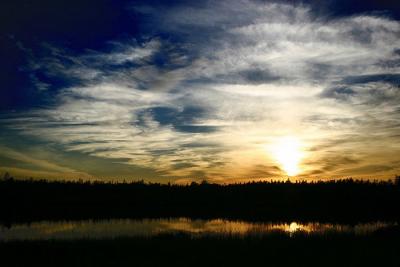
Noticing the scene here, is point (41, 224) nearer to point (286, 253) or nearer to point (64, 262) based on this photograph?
point (64, 262)

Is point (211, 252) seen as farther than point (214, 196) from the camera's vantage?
No

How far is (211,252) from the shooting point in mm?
29562

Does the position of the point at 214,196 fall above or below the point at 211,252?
above

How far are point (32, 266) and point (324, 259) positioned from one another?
18691 mm

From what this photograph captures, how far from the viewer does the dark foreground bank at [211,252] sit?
2591cm

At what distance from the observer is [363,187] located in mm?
162000

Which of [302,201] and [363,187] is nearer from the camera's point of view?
[302,201]

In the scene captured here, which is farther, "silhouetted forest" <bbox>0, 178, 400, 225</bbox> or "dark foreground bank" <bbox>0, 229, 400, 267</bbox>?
"silhouetted forest" <bbox>0, 178, 400, 225</bbox>

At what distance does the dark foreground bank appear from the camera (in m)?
25.9

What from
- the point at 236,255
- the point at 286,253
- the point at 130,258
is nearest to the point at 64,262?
the point at 130,258

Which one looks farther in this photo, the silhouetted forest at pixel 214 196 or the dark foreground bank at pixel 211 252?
the silhouetted forest at pixel 214 196

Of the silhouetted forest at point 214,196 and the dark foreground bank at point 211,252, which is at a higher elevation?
the silhouetted forest at point 214,196

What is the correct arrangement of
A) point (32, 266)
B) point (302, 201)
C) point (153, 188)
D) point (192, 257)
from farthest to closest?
1. point (153, 188)
2. point (302, 201)
3. point (192, 257)
4. point (32, 266)

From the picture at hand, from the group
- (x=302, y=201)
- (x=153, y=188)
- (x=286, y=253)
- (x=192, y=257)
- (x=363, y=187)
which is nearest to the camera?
(x=192, y=257)
